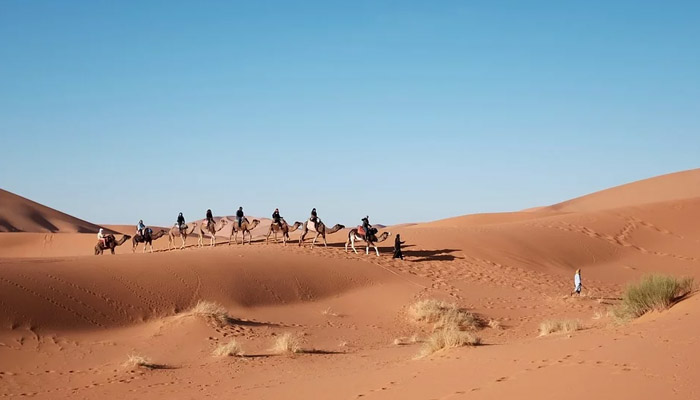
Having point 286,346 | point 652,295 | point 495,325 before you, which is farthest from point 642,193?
point 286,346

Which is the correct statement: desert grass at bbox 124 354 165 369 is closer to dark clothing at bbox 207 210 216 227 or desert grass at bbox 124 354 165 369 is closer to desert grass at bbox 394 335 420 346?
desert grass at bbox 394 335 420 346

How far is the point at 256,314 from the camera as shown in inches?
956

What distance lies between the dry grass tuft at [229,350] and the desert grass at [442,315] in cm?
718

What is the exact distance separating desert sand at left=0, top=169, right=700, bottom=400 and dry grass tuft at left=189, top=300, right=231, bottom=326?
197mm

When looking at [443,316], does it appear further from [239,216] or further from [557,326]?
[239,216]

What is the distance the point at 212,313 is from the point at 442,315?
25.0 ft

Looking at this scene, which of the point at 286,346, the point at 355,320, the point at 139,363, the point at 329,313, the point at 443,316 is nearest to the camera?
the point at 139,363

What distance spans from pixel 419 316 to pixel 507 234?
Result: 1800 centimetres

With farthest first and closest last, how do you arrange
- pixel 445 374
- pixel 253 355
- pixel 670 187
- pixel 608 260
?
pixel 670 187
pixel 608 260
pixel 253 355
pixel 445 374

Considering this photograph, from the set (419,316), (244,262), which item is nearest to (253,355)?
(419,316)

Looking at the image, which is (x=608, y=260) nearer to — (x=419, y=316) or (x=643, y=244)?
(x=643, y=244)

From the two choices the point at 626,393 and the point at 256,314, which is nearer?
the point at 626,393

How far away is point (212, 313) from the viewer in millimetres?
21797

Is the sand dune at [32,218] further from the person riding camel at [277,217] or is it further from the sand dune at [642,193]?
the sand dune at [642,193]
